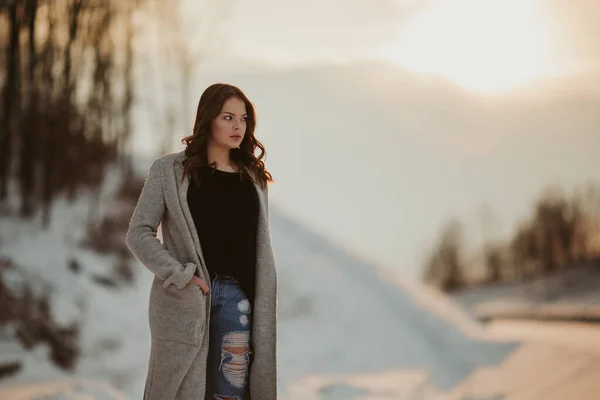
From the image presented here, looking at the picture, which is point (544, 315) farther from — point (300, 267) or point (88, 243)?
point (88, 243)

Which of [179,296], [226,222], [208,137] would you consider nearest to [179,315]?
[179,296]

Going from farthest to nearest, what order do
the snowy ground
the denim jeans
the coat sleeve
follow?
the snowy ground, the denim jeans, the coat sleeve

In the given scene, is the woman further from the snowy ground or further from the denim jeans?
the snowy ground

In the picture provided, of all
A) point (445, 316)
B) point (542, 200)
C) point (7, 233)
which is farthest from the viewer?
point (542, 200)

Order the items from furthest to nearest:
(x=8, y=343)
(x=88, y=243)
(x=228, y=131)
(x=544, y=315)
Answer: (x=544, y=315) < (x=88, y=243) < (x=8, y=343) < (x=228, y=131)

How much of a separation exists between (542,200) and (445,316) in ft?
96.4

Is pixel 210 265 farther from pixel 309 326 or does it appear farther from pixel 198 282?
pixel 309 326

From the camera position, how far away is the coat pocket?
256 cm

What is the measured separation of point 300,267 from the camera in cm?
1414

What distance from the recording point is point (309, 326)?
11961 mm

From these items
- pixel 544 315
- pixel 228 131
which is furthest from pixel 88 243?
pixel 544 315

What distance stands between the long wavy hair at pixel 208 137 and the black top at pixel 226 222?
0.05 m

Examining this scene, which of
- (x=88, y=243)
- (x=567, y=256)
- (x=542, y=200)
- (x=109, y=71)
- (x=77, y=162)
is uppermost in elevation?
(x=542, y=200)

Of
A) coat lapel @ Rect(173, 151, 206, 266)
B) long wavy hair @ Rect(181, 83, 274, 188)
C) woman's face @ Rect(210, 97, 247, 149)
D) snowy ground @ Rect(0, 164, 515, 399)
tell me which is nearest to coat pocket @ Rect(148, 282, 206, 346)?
coat lapel @ Rect(173, 151, 206, 266)
